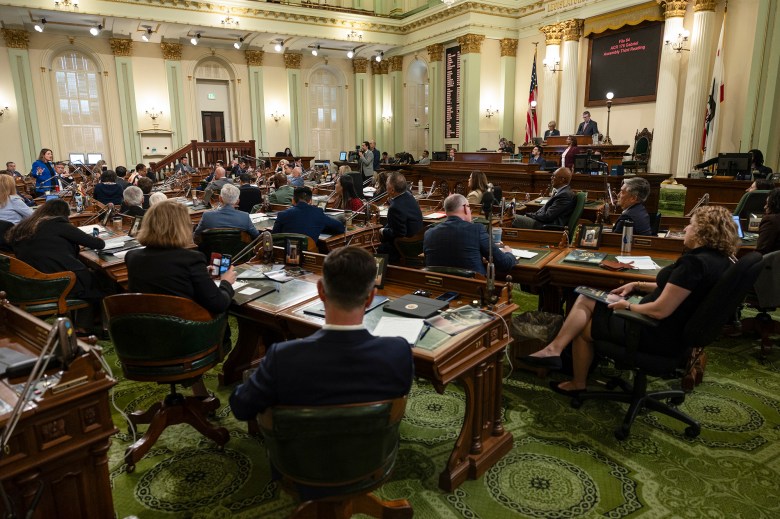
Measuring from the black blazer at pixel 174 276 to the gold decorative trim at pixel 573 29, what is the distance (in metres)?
13.2

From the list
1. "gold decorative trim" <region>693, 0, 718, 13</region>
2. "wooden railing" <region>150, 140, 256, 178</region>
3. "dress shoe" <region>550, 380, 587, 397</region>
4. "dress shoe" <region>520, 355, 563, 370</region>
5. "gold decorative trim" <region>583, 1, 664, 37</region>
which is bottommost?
"dress shoe" <region>550, 380, 587, 397</region>

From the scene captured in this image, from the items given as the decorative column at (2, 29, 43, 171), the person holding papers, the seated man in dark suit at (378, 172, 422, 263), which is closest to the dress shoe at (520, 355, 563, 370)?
the person holding papers

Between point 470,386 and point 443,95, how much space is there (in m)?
15.2

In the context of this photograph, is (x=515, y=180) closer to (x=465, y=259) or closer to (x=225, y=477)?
(x=465, y=259)

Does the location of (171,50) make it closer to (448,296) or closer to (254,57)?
(254,57)

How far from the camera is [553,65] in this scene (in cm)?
1380

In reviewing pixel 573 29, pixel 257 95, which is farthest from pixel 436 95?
pixel 257 95

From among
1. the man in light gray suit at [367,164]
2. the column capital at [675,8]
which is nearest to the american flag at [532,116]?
the column capital at [675,8]

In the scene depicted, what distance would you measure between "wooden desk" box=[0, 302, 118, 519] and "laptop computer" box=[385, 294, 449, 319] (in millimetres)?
1364

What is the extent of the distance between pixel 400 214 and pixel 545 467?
2912 millimetres

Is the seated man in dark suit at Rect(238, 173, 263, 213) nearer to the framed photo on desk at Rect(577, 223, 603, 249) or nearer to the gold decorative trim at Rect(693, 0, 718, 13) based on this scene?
the framed photo on desk at Rect(577, 223, 603, 249)

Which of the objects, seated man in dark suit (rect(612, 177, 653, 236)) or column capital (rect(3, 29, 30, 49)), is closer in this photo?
seated man in dark suit (rect(612, 177, 653, 236))

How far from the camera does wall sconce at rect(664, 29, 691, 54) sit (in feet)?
35.8

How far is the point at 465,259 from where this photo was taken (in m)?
3.69
